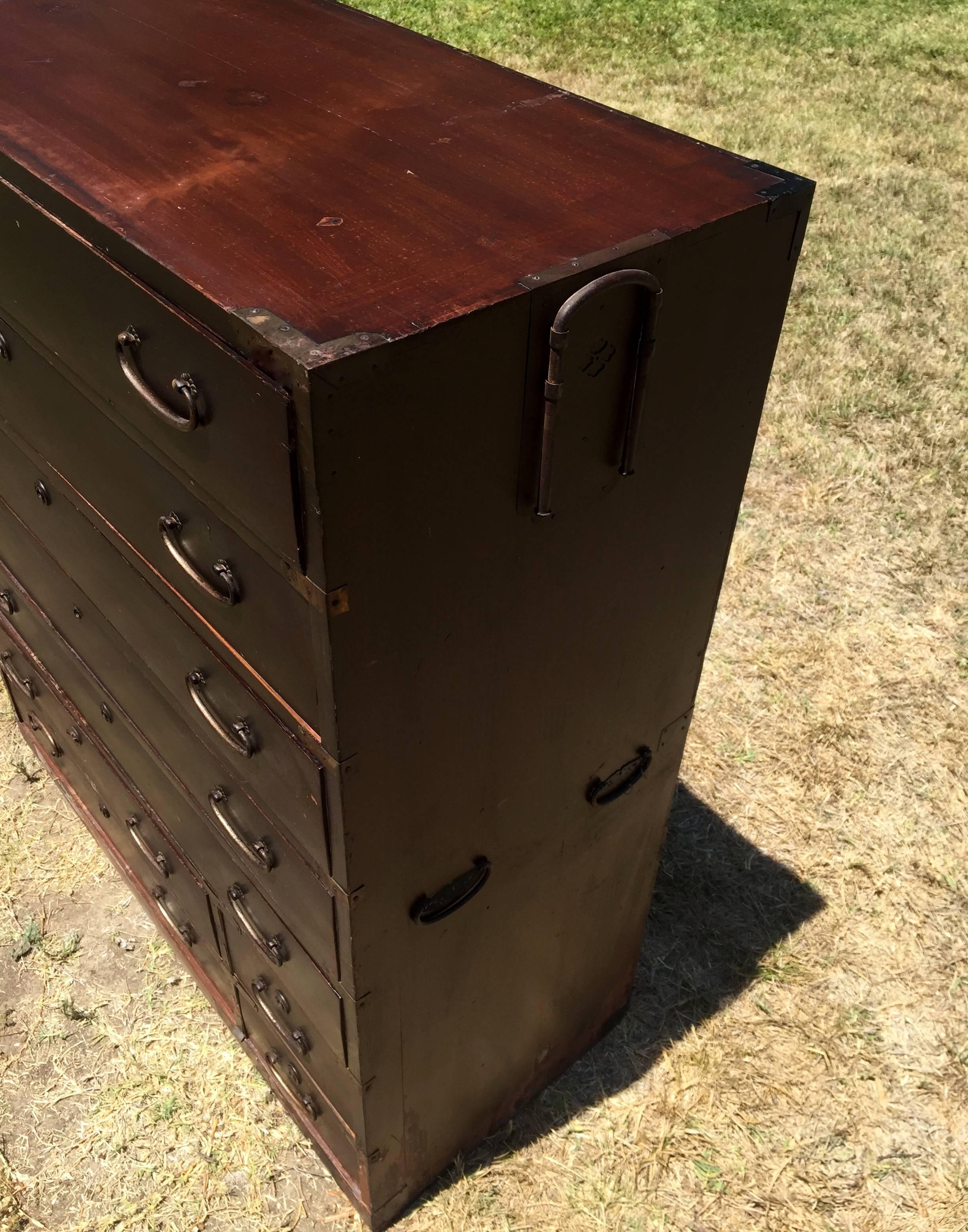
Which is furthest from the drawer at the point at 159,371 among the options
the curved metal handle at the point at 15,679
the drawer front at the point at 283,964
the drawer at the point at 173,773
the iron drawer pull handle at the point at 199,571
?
the curved metal handle at the point at 15,679

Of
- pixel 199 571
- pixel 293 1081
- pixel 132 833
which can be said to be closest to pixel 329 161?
pixel 199 571

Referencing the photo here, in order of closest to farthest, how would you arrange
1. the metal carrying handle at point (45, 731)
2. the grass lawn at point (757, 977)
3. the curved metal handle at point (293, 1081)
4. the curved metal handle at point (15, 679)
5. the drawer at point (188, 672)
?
the drawer at point (188, 672)
the curved metal handle at point (293, 1081)
the grass lawn at point (757, 977)
the curved metal handle at point (15, 679)
the metal carrying handle at point (45, 731)

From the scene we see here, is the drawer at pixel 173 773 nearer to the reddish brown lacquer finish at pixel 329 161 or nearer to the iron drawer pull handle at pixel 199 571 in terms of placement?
the iron drawer pull handle at pixel 199 571

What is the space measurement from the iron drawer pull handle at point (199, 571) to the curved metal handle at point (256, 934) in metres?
0.89

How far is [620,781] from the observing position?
93.9 inches

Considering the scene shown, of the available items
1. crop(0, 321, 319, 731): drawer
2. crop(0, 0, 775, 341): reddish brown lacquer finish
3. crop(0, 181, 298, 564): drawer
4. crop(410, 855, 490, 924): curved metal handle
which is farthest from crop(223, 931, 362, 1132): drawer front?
crop(0, 0, 775, 341): reddish brown lacquer finish

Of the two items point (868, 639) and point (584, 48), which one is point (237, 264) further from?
point (584, 48)

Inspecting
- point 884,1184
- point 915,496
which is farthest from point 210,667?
point 915,496

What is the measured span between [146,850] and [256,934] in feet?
2.67

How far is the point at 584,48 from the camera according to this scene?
1059cm

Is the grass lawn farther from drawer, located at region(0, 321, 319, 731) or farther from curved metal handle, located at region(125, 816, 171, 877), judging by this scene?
drawer, located at region(0, 321, 319, 731)

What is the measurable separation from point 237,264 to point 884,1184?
2.80 meters

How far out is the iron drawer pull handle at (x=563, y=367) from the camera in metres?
1.44

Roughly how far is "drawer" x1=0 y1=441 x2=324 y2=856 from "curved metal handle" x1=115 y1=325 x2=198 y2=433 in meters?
0.51
